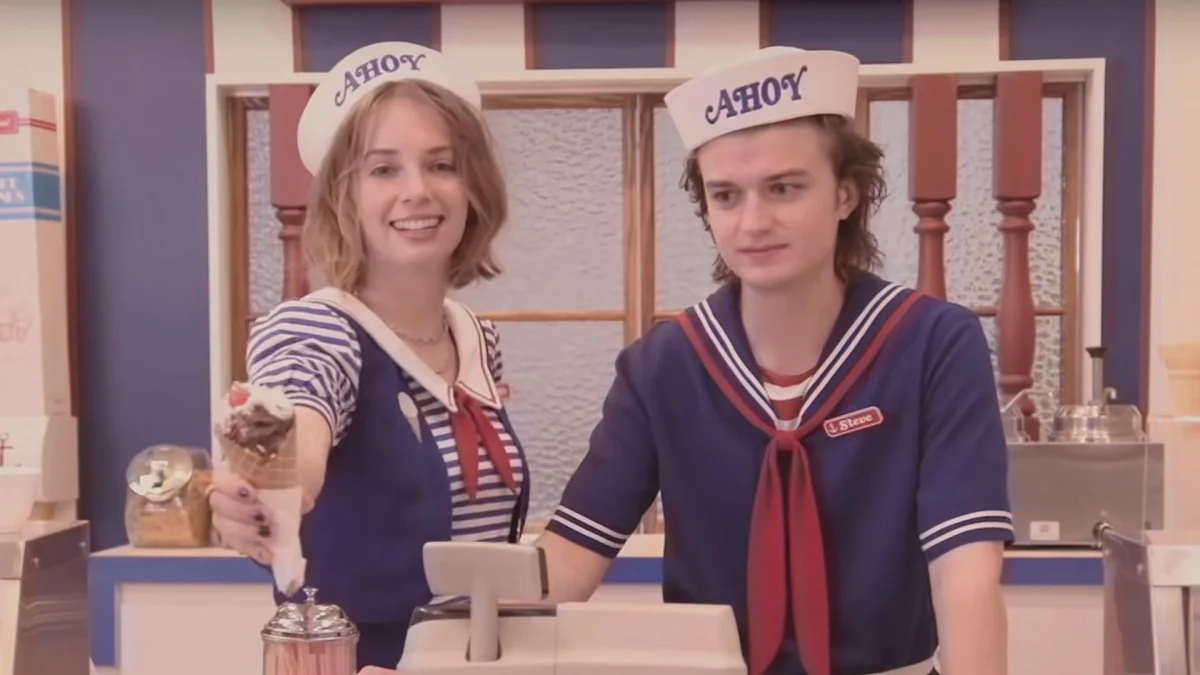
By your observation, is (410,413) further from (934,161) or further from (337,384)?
(934,161)

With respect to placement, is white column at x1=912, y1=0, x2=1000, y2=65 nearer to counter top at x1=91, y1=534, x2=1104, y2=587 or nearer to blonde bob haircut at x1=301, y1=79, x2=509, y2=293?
counter top at x1=91, y1=534, x2=1104, y2=587

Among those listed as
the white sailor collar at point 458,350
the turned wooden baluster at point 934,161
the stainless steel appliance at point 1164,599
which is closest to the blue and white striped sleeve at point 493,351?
the white sailor collar at point 458,350

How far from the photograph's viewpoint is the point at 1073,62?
8.46 ft

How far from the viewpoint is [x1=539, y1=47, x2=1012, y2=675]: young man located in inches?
44.8

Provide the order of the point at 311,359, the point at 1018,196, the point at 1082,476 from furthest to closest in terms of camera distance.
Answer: the point at 1018,196, the point at 1082,476, the point at 311,359

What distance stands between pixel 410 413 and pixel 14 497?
1.33 ft

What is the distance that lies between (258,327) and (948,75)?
6.01 feet

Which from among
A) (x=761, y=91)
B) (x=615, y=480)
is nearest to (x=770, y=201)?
(x=761, y=91)

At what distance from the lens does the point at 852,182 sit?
4.05ft

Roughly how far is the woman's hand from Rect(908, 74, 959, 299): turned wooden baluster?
1.95 meters

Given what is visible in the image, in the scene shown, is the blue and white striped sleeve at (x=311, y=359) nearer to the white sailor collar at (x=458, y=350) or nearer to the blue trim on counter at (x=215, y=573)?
the white sailor collar at (x=458, y=350)

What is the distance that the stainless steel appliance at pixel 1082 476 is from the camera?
234 cm

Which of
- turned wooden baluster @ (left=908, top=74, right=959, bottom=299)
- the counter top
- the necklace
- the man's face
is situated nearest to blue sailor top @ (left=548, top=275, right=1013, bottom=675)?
the man's face

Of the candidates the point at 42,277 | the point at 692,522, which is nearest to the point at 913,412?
the point at 692,522
